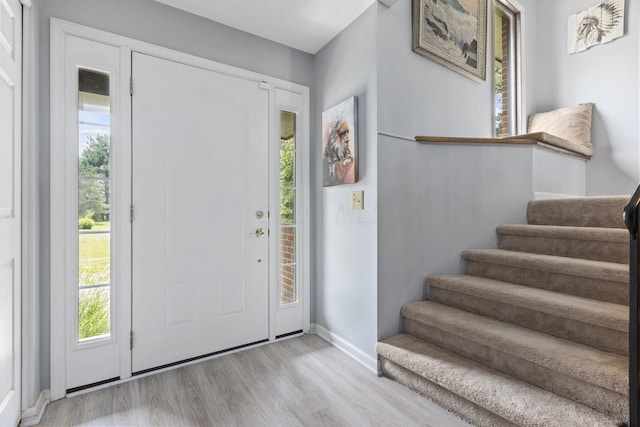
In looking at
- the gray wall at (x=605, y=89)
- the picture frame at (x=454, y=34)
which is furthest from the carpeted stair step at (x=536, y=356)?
the gray wall at (x=605, y=89)

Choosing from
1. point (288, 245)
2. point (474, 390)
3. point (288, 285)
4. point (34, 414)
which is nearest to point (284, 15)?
point (288, 245)

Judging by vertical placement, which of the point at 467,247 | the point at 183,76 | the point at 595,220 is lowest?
the point at 467,247

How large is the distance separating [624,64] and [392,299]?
3099 millimetres

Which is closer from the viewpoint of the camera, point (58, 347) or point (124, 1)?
point (58, 347)

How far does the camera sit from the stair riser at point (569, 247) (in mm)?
1695

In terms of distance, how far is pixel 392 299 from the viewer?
2033 millimetres

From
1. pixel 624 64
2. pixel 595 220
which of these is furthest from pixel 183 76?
pixel 624 64

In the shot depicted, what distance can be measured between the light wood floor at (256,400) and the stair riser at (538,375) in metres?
0.33

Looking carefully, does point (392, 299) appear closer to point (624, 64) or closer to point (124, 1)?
point (124, 1)

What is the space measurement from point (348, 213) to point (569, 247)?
1.41 m

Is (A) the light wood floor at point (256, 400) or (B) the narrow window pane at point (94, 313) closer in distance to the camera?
(A) the light wood floor at point (256, 400)

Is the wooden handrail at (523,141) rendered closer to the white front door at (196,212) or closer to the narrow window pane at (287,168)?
the narrow window pane at (287,168)

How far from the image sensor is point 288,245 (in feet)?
8.31

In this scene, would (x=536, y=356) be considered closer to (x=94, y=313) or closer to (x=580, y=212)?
(x=580, y=212)
